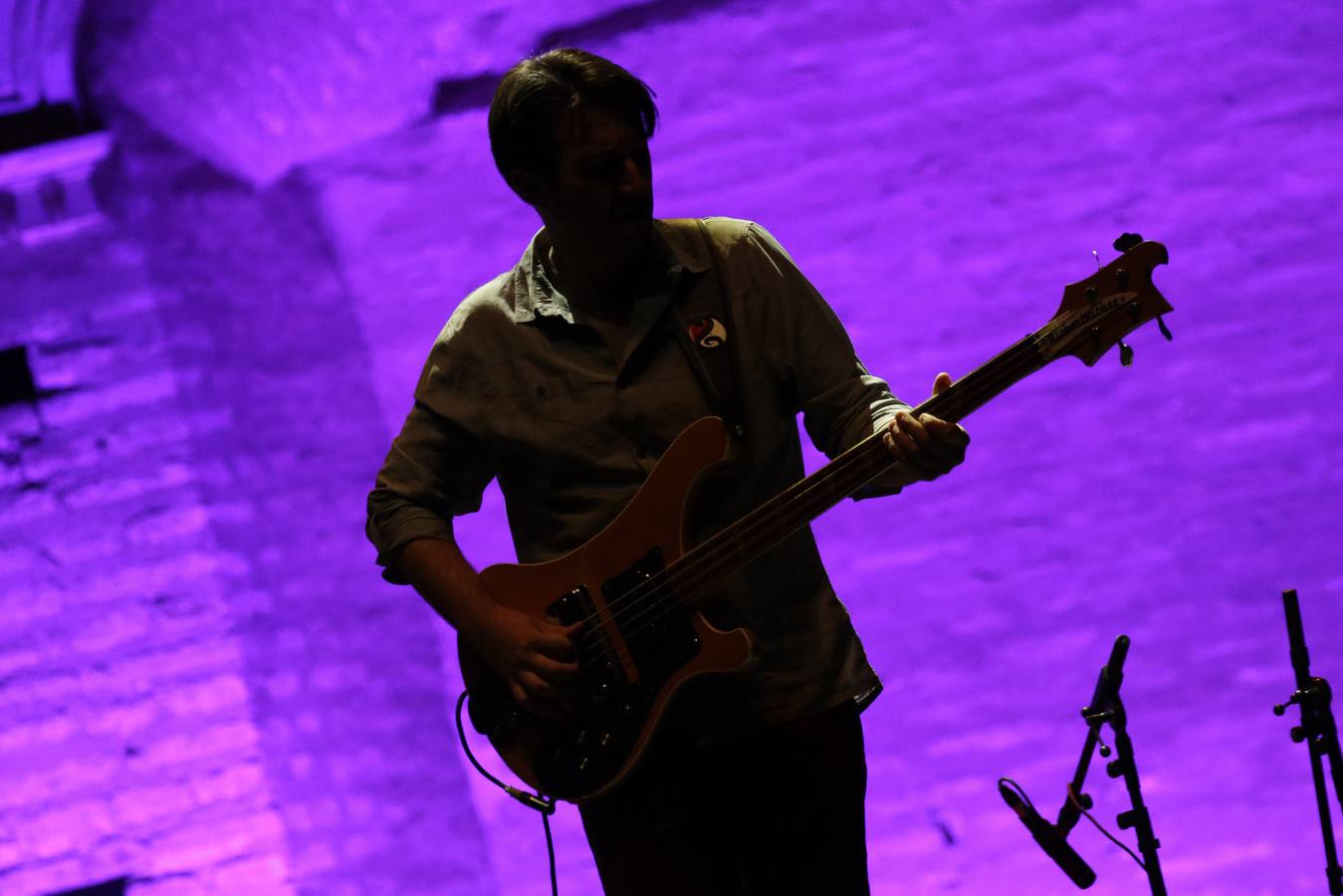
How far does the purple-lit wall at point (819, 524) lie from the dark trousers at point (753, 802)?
166 cm

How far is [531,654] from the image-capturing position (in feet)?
7.29

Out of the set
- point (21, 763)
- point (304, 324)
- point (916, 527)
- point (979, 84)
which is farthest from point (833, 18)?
point (21, 763)

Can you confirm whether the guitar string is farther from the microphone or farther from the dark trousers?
the microphone

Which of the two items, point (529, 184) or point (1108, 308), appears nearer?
point (1108, 308)

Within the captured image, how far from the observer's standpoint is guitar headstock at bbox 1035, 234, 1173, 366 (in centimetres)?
212

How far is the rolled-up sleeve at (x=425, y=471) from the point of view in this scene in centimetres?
238

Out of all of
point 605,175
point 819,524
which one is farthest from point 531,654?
point 819,524

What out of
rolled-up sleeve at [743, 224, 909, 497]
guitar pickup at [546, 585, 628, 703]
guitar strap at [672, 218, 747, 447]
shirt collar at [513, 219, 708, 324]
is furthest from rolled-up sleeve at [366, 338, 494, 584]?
rolled-up sleeve at [743, 224, 909, 497]

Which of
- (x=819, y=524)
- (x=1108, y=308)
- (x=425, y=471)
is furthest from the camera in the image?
(x=819, y=524)

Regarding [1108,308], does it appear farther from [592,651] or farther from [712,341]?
[592,651]

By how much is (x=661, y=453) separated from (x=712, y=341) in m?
0.19

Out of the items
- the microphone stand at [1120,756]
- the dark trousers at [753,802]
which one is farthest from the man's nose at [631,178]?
the microphone stand at [1120,756]

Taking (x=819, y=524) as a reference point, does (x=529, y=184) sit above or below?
above

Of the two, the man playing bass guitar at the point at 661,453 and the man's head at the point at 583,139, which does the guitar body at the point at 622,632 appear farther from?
the man's head at the point at 583,139
